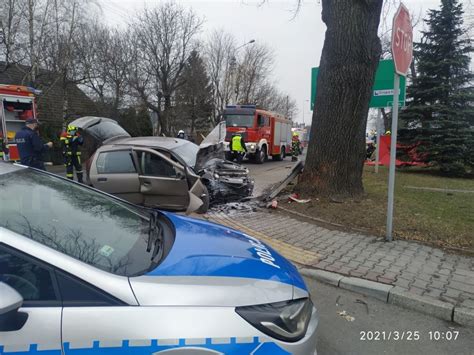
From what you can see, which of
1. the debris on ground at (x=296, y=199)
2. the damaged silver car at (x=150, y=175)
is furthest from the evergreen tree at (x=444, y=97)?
the damaged silver car at (x=150, y=175)

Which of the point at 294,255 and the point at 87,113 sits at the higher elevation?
the point at 87,113

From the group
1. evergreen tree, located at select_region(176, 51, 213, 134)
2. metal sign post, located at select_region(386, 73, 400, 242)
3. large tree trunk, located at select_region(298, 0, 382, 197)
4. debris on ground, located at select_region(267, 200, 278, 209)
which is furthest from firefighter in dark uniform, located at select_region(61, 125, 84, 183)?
evergreen tree, located at select_region(176, 51, 213, 134)

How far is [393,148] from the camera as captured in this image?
15.9ft

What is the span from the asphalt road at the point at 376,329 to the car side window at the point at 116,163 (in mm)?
4488

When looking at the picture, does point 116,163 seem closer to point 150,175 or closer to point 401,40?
point 150,175

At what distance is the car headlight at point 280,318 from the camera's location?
67.4 inches

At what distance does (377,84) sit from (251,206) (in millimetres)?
7931

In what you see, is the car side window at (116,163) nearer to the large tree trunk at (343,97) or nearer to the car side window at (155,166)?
the car side window at (155,166)

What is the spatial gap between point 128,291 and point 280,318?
0.80 meters

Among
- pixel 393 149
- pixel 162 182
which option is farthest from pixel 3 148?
pixel 393 149

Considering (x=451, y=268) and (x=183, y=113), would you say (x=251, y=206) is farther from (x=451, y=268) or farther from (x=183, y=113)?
(x=183, y=113)

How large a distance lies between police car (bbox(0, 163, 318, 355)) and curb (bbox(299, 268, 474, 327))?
5.70ft

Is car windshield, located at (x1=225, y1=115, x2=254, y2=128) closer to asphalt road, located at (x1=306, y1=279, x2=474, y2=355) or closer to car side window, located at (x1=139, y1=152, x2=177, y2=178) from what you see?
car side window, located at (x1=139, y1=152, x2=177, y2=178)

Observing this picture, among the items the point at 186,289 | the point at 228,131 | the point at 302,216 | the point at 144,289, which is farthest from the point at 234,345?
the point at 228,131
